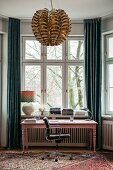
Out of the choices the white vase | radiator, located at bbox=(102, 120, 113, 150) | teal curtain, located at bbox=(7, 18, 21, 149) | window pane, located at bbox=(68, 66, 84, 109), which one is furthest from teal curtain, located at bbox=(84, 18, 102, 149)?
teal curtain, located at bbox=(7, 18, 21, 149)

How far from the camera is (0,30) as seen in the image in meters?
6.98

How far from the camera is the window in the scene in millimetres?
7100

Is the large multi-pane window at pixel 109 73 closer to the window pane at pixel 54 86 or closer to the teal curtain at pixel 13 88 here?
the window pane at pixel 54 86

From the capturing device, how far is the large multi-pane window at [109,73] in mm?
7098

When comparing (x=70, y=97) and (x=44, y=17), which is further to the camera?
(x=70, y=97)

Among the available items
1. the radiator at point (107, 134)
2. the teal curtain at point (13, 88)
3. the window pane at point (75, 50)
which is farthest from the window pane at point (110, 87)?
the teal curtain at point (13, 88)

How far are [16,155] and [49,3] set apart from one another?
11.0 feet

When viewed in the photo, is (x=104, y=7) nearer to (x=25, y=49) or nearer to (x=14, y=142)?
(x=25, y=49)

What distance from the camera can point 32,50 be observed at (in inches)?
292

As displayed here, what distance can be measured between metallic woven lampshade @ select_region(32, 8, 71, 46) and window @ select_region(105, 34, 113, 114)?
315 cm

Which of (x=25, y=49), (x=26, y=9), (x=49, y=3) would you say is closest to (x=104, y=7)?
(x=49, y=3)

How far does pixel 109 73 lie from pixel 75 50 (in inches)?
42.9

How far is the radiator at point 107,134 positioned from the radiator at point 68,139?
429 millimetres

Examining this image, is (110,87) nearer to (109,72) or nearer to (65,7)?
(109,72)
